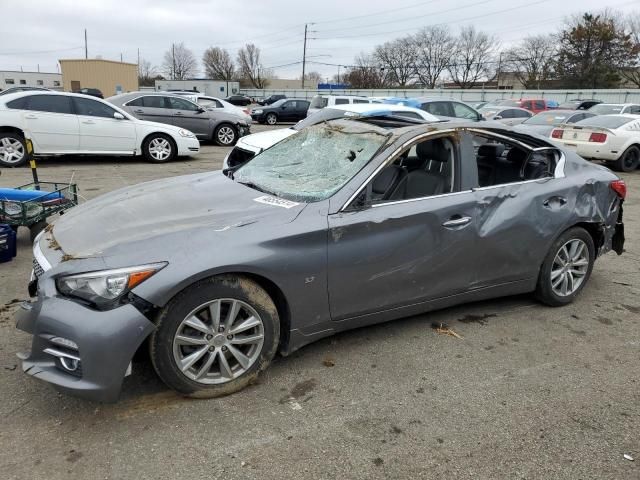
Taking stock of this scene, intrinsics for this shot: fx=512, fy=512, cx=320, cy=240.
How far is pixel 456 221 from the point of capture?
355cm

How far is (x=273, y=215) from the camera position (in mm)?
3037

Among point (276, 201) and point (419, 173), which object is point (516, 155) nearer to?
point (419, 173)

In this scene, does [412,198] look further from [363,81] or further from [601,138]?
[363,81]

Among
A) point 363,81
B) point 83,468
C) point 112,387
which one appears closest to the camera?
point 83,468

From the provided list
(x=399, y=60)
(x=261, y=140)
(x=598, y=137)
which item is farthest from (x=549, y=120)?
(x=399, y=60)

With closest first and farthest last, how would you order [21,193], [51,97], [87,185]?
[21,193]
[87,185]
[51,97]

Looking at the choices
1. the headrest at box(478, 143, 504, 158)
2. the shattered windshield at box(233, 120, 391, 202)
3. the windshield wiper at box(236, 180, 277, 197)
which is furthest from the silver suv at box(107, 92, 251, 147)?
the headrest at box(478, 143, 504, 158)

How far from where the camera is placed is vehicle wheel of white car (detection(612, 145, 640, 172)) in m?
12.9

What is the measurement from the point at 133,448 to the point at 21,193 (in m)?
3.97

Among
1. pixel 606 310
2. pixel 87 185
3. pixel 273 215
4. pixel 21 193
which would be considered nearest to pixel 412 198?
pixel 273 215

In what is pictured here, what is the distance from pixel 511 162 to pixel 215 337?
2.87 metres

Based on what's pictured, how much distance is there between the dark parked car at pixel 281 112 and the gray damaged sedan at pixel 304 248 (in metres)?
24.3

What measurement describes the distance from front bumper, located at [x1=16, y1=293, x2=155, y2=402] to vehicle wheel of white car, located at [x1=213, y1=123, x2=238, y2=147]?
1423cm

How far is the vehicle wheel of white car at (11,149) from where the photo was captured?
10469 millimetres
